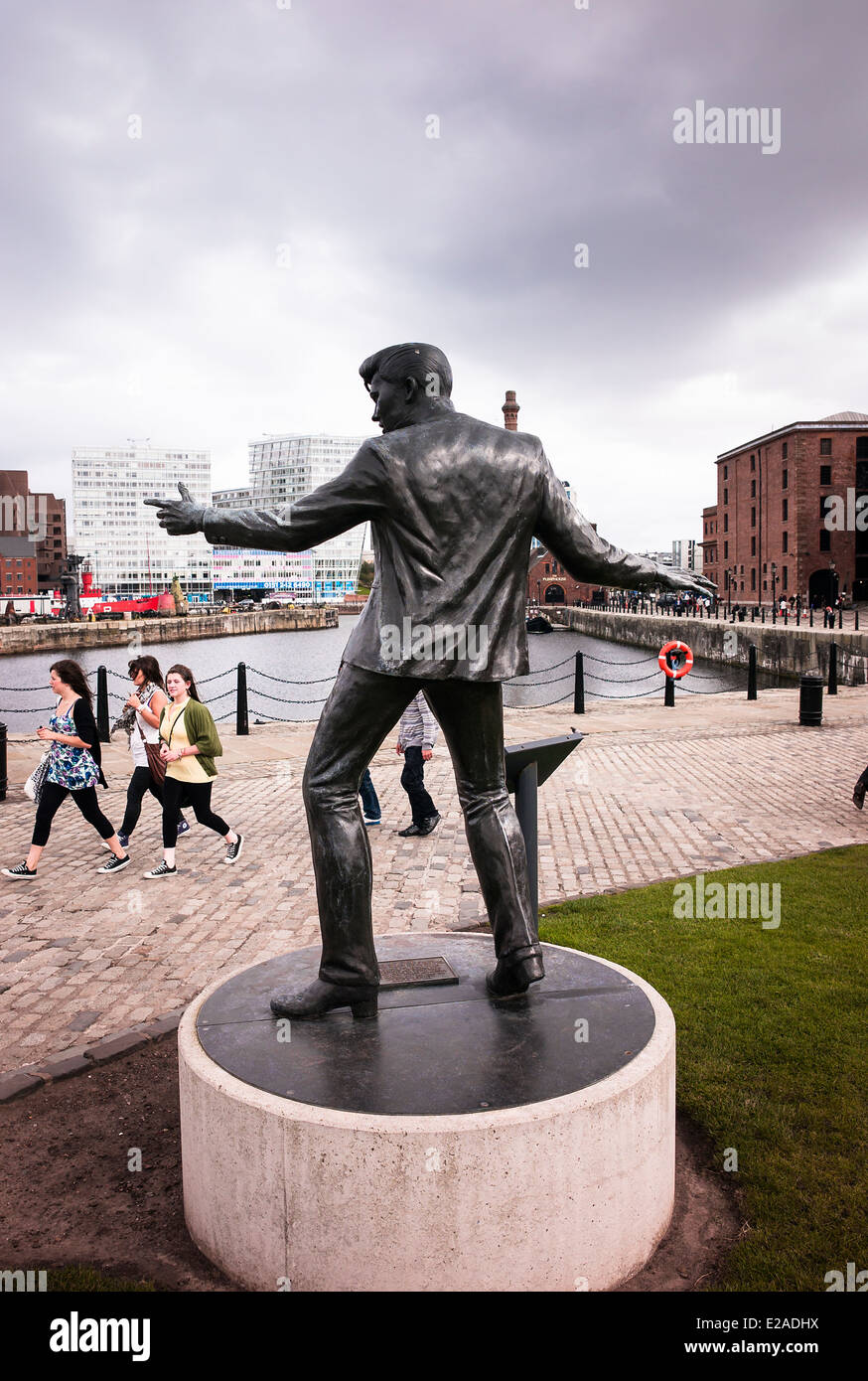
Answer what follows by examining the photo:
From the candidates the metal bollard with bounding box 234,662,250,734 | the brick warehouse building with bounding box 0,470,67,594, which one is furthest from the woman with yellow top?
the brick warehouse building with bounding box 0,470,67,594

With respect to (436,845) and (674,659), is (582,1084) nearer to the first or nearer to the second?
(436,845)

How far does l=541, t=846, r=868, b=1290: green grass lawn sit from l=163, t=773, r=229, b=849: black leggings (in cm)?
314

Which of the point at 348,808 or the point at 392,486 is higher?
the point at 392,486

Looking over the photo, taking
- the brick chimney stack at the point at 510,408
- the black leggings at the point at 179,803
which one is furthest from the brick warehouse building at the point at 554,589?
the black leggings at the point at 179,803

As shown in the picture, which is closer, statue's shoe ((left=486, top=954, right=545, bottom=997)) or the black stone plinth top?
the black stone plinth top

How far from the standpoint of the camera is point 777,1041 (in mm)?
4344

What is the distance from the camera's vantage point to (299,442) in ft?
372

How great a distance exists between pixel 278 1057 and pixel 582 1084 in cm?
102

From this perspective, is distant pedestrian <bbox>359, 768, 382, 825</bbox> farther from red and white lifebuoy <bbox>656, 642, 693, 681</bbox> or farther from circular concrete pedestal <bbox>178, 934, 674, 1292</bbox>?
red and white lifebuoy <bbox>656, 642, 693, 681</bbox>

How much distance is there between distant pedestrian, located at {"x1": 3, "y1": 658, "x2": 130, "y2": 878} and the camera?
7.50 metres

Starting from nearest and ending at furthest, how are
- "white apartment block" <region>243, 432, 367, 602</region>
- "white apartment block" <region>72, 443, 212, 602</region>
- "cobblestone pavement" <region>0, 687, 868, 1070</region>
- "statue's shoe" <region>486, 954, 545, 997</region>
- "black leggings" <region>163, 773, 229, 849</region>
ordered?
1. "statue's shoe" <region>486, 954, 545, 997</region>
2. "cobblestone pavement" <region>0, 687, 868, 1070</region>
3. "black leggings" <region>163, 773, 229, 849</region>
4. "white apartment block" <region>243, 432, 367, 602</region>
5. "white apartment block" <region>72, 443, 212, 602</region>
